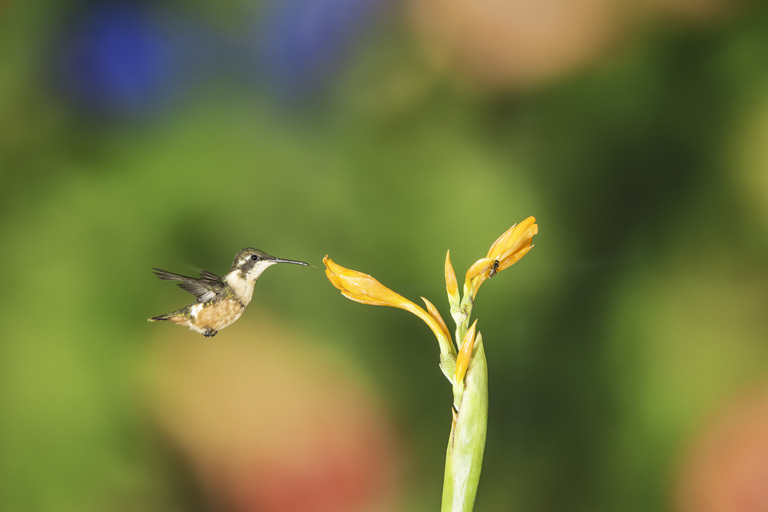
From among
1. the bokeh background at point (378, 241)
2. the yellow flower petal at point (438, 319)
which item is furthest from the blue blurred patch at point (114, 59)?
the yellow flower petal at point (438, 319)

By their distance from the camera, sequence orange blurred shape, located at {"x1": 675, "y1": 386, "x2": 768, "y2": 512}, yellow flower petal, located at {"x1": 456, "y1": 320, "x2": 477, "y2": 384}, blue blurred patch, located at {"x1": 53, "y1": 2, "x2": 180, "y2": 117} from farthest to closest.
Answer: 1. orange blurred shape, located at {"x1": 675, "y1": 386, "x2": 768, "y2": 512}
2. blue blurred patch, located at {"x1": 53, "y1": 2, "x2": 180, "y2": 117}
3. yellow flower petal, located at {"x1": 456, "y1": 320, "x2": 477, "y2": 384}

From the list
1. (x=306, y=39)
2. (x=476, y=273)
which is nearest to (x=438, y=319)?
(x=476, y=273)

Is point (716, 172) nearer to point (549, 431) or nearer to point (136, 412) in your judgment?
point (549, 431)

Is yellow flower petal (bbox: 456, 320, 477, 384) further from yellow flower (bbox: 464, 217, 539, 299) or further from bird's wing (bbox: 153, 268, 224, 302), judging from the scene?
bird's wing (bbox: 153, 268, 224, 302)

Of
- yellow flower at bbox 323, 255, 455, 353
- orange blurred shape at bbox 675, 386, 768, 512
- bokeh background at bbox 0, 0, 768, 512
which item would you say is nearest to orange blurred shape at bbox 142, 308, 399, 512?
bokeh background at bbox 0, 0, 768, 512

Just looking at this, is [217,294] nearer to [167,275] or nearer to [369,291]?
[167,275]

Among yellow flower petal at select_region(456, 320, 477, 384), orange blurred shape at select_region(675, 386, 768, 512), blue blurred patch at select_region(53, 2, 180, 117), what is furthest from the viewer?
orange blurred shape at select_region(675, 386, 768, 512)

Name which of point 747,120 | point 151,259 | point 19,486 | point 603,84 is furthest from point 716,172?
point 19,486
